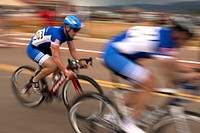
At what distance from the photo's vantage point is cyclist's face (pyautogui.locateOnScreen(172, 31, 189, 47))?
384cm

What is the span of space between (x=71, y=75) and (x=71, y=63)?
0.20 metres

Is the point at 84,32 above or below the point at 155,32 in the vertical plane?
below

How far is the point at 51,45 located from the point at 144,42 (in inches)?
77.3

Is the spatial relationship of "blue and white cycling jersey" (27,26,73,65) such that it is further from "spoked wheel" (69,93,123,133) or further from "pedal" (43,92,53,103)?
"spoked wheel" (69,93,123,133)

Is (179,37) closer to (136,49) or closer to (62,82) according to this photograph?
(136,49)

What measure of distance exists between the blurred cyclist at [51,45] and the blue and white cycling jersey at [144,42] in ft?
4.15

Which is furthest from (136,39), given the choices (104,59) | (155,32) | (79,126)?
(79,126)

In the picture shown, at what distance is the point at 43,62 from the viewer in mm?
6125

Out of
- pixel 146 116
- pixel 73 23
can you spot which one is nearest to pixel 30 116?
pixel 73 23

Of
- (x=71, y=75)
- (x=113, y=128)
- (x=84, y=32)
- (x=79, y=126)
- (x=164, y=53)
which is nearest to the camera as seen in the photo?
(x=164, y=53)

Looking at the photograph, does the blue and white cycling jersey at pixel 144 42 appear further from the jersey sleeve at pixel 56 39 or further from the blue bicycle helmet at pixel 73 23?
the jersey sleeve at pixel 56 39

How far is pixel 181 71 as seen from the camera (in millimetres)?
3965

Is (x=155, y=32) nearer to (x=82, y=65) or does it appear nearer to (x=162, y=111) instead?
(x=162, y=111)

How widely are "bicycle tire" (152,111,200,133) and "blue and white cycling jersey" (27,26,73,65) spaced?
232 centimetres
